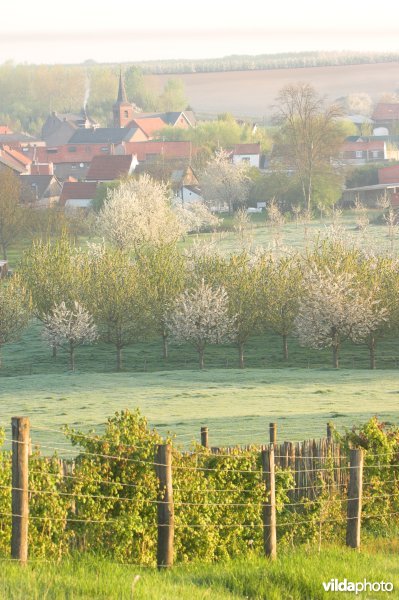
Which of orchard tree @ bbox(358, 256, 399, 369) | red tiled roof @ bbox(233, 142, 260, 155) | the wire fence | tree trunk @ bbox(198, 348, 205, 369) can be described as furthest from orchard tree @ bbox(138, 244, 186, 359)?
red tiled roof @ bbox(233, 142, 260, 155)

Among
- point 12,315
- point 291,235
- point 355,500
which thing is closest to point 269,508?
point 355,500

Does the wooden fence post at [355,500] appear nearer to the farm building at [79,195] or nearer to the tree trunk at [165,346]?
the tree trunk at [165,346]

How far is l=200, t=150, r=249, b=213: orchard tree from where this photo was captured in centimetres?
13850

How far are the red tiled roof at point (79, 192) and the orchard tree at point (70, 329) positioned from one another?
73297 millimetres

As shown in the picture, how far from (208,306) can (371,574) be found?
54.6 m

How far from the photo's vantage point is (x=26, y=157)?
196750mm

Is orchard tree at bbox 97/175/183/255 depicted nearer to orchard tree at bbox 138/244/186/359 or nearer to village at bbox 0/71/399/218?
village at bbox 0/71/399/218

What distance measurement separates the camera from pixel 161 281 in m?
75.4

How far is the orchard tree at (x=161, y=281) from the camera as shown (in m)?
71.0

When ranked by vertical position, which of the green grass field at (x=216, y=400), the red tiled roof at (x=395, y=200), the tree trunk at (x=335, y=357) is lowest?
the green grass field at (x=216, y=400)

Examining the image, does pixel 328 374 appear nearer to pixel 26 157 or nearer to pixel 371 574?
pixel 371 574

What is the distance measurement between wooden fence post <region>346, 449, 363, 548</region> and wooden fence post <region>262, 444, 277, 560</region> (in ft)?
5.17

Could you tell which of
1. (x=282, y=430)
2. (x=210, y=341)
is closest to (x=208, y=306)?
(x=210, y=341)

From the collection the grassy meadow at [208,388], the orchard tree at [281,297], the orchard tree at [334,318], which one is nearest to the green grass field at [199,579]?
the grassy meadow at [208,388]
